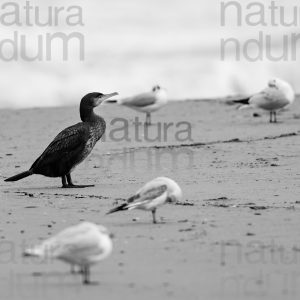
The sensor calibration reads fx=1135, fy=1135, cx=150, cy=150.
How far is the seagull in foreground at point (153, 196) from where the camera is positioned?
1043cm

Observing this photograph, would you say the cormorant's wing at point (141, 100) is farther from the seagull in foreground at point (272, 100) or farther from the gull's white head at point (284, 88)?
the gull's white head at point (284, 88)

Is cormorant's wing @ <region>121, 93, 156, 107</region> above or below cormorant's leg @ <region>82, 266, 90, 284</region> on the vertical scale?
above

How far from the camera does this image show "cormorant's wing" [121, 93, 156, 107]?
21.0 m

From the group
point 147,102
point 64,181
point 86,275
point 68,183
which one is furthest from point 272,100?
point 86,275

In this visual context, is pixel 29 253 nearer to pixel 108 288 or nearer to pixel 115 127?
pixel 108 288

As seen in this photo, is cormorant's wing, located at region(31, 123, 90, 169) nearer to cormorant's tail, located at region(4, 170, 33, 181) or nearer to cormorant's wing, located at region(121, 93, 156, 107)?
cormorant's tail, located at region(4, 170, 33, 181)

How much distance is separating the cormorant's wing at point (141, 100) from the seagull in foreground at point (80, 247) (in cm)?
1294

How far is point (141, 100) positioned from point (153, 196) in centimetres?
1077

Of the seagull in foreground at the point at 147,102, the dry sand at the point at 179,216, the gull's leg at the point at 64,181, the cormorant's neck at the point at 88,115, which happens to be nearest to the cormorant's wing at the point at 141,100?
the seagull in foreground at the point at 147,102

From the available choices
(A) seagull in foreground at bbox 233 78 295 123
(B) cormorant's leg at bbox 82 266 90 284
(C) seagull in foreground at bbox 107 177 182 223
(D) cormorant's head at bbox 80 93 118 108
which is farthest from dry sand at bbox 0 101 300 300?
(D) cormorant's head at bbox 80 93 118 108

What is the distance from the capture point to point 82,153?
1412 cm

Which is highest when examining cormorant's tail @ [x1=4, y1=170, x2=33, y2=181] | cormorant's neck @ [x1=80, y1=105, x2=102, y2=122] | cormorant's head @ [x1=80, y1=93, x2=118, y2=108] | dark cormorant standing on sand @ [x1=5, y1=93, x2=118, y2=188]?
cormorant's head @ [x1=80, y1=93, x2=118, y2=108]

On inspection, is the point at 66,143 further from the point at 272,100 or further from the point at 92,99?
the point at 272,100

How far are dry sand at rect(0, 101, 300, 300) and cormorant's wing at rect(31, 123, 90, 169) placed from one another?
0.38m
